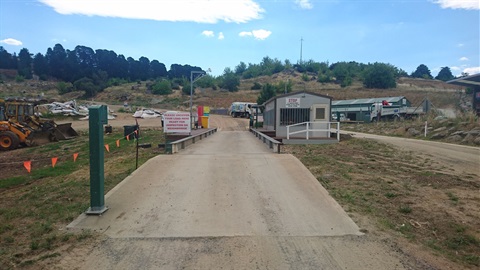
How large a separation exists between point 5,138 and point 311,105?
16942 millimetres

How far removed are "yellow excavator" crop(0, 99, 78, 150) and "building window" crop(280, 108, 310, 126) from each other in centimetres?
1438

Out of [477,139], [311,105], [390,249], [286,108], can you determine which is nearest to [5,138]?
[286,108]

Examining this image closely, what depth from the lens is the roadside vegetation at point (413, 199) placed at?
5484 millimetres

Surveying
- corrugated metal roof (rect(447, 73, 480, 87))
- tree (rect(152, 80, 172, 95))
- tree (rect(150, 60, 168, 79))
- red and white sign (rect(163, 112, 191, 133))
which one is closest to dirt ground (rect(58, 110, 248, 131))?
red and white sign (rect(163, 112, 191, 133))

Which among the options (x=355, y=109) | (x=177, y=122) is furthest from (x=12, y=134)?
(x=355, y=109)

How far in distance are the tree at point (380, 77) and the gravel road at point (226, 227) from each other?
330 ft

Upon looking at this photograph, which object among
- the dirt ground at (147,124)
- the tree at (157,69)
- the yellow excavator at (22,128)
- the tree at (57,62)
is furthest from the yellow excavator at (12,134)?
the tree at (157,69)

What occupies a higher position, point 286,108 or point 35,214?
point 286,108

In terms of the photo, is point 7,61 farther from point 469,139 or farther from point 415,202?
point 415,202

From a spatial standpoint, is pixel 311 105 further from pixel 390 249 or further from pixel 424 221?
pixel 390 249

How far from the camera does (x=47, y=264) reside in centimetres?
450

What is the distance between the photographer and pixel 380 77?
101 meters

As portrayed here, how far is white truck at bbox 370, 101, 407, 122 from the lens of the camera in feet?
137

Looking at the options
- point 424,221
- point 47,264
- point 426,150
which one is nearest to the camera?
point 47,264
